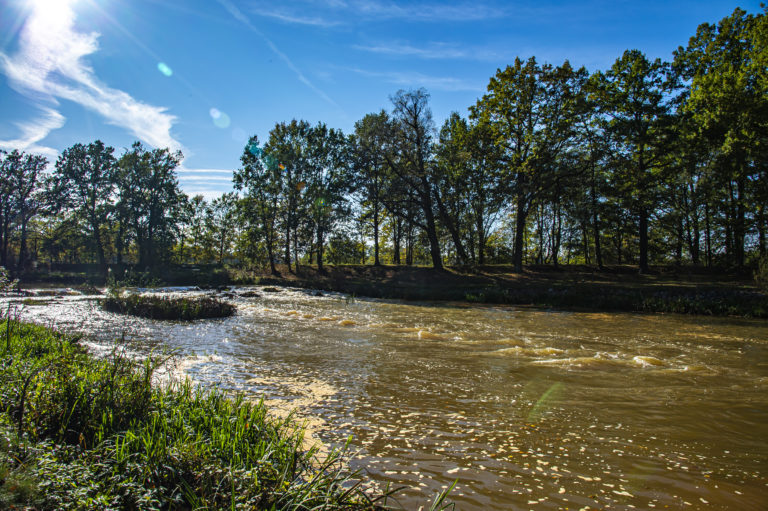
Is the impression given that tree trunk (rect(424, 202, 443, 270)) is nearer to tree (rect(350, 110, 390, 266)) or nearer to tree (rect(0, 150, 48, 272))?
tree (rect(350, 110, 390, 266))

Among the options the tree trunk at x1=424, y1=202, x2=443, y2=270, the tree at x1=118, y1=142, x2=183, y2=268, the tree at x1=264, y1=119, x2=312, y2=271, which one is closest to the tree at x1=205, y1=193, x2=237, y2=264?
the tree at x1=118, y1=142, x2=183, y2=268

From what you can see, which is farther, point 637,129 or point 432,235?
point 432,235

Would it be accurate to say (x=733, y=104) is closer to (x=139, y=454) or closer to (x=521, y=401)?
(x=521, y=401)

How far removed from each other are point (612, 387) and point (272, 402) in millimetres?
5808

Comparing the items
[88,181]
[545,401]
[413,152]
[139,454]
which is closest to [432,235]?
[413,152]

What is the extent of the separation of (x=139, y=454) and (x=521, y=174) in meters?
30.9

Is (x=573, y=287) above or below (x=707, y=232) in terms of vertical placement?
below

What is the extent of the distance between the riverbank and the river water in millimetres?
4820

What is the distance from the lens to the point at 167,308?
52.6 ft

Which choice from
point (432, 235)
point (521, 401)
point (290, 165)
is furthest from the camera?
point (290, 165)

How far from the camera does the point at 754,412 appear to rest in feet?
18.5

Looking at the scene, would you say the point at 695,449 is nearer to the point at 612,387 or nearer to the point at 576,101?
the point at 612,387

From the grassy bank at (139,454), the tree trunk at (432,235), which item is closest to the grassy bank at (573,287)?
the tree trunk at (432,235)

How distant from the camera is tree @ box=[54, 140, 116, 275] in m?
50.6
